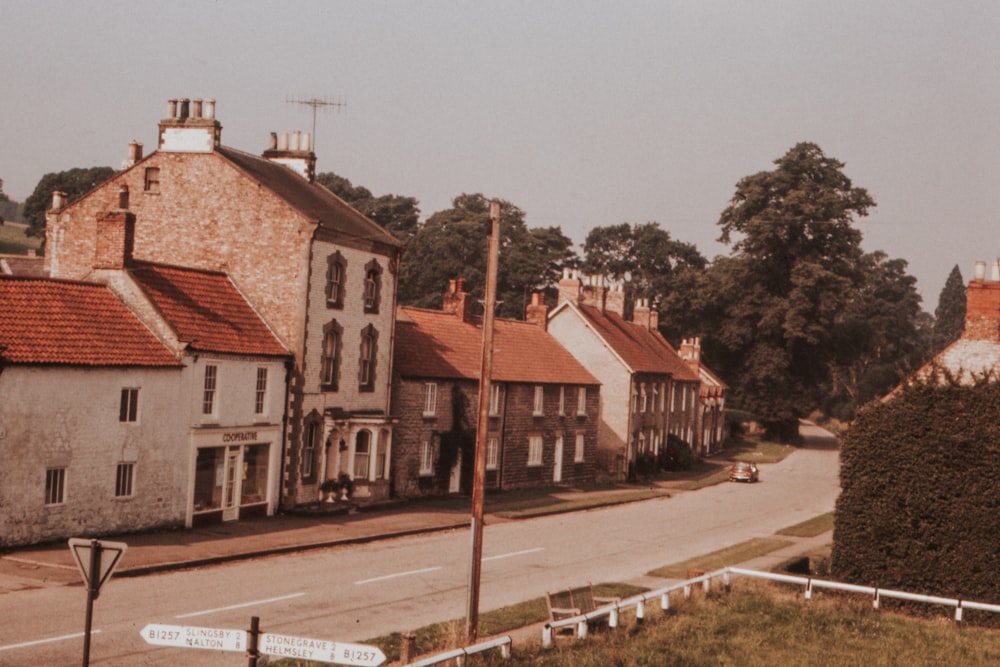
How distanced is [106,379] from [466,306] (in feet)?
86.2

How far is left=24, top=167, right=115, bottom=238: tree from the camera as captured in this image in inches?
4643

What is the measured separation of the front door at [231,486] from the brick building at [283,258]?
2523 millimetres

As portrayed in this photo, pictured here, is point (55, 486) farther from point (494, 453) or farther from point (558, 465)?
point (558, 465)

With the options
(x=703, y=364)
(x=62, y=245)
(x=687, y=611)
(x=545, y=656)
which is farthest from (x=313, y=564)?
(x=703, y=364)

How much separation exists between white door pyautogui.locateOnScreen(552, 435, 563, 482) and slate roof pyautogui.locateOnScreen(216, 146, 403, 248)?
680 inches

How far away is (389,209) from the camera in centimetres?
13462

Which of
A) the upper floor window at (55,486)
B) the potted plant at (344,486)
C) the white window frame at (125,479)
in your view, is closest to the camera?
the upper floor window at (55,486)

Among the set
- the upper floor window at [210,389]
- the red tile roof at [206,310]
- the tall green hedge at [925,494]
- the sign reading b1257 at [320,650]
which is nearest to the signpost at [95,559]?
the sign reading b1257 at [320,650]

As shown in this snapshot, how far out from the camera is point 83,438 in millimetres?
29500

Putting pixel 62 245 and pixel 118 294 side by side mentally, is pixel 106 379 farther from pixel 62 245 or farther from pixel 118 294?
pixel 62 245

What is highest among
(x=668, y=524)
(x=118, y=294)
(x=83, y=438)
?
(x=118, y=294)

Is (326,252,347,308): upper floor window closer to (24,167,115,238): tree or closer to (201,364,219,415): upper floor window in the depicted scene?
(201,364,219,415): upper floor window

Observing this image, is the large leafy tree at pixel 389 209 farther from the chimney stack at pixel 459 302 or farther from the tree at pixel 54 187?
the chimney stack at pixel 459 302

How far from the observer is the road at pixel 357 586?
63.7 feet
